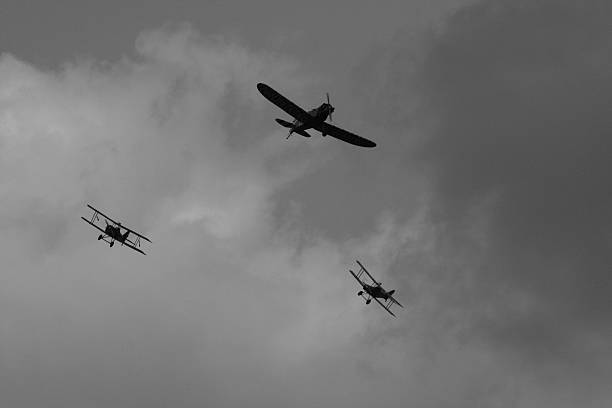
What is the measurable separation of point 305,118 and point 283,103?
2.88 meters

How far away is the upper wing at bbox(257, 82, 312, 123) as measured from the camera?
8025 centimetres

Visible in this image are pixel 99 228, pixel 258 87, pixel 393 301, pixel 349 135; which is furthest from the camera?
pixel 393 301

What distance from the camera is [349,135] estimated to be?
86688 millimetres

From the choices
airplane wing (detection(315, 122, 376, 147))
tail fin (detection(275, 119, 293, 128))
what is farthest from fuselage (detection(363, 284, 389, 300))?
tail fin (detection(275, 119, 293, 128))

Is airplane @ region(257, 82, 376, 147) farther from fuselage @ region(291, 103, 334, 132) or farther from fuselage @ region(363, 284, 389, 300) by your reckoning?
fuselage @ region(363, 284, 389, 300)

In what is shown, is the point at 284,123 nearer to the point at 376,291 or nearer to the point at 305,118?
the point at 305,118

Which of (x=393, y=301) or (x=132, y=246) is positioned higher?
(x=393, y=301)

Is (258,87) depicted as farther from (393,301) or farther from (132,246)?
(393,301)

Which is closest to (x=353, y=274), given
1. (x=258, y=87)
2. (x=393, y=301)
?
(x=393, y=301)

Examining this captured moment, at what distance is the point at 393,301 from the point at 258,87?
42300 millimetres

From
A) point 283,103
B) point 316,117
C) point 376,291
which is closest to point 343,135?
point 316,117

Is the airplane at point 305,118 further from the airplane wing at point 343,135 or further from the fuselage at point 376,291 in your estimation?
the fuselage at point 376,291

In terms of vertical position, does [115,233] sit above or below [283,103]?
below

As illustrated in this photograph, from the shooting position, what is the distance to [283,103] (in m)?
81.2
